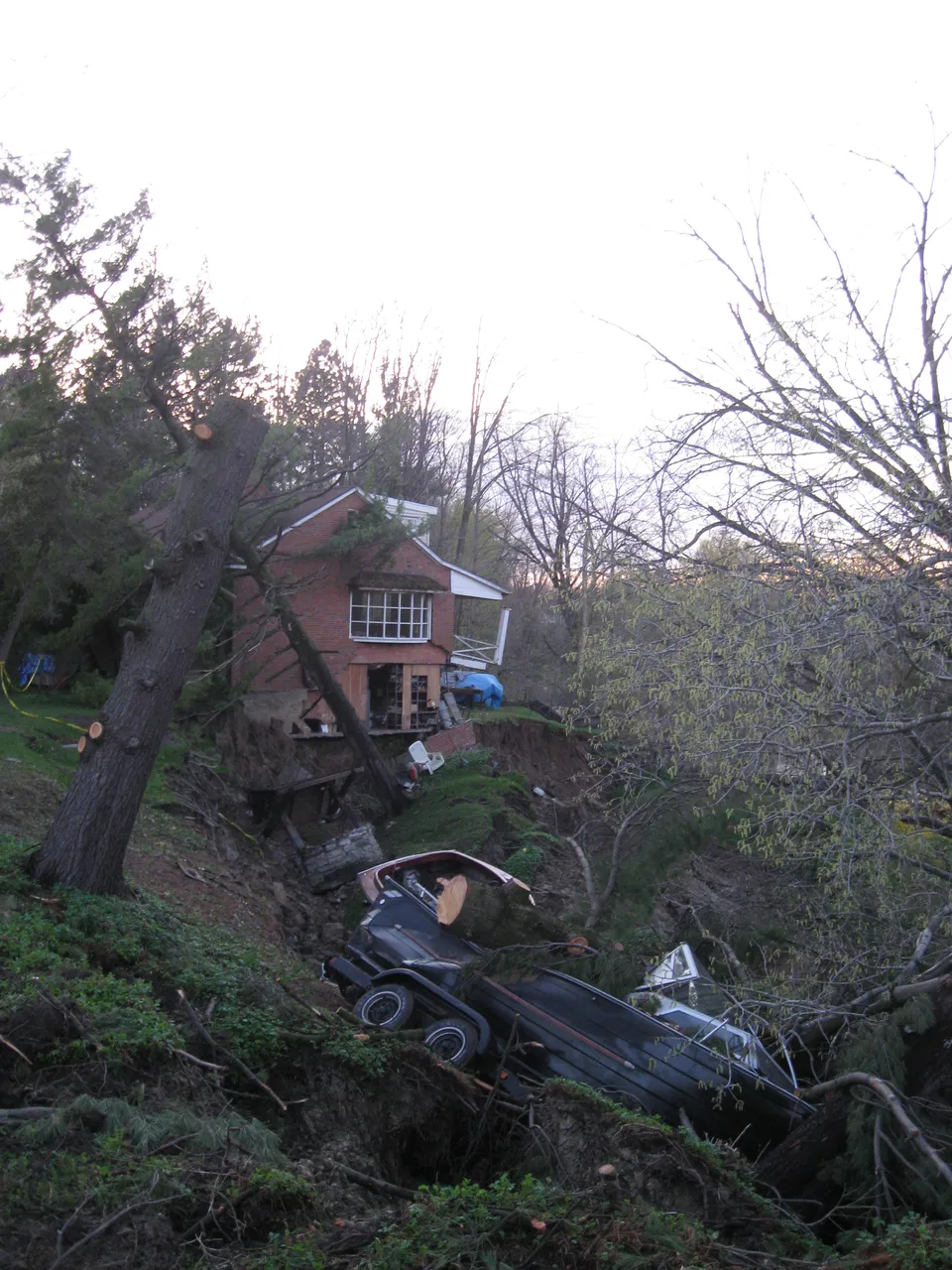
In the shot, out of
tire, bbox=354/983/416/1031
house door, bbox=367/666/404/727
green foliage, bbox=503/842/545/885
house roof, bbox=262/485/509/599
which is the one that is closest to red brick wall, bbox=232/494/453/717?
house roof, bbox=262/485/509/599

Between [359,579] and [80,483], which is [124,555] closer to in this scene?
Result: [80,483]

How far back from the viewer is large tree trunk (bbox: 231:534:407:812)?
53.0 feet

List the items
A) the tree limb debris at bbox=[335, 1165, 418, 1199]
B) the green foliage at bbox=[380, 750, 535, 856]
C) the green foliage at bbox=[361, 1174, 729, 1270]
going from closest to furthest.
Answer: the green foliage at bbox=[361, 1174, 729, 1270], the tree limb debris at bbox=[335, 1165, 418, 1199], the green foliage at bbox=[380, 750, 535, 856]

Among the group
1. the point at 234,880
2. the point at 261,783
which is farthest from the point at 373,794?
the point at 234,880

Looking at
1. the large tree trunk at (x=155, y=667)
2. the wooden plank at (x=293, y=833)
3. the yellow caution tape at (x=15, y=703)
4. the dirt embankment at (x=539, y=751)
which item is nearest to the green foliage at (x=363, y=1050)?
the large tree trunk at (x=155, y=667)

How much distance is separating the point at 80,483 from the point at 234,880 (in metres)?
9.24

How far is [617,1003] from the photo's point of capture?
7367mm

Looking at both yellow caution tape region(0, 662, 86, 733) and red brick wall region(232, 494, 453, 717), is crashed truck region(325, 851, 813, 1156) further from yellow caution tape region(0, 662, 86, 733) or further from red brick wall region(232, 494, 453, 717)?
red brick wall region(232, 494, 453, 717)

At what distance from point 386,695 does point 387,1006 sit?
715 inches

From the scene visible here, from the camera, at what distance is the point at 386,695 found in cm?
2594

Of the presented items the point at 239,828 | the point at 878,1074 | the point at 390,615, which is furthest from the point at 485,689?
the point at 878,1074

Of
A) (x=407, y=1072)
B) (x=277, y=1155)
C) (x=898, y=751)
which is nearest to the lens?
(x=277, y=1155)

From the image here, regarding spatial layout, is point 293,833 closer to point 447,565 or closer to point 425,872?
point 425,872

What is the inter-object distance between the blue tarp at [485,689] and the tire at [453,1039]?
2067 cm
